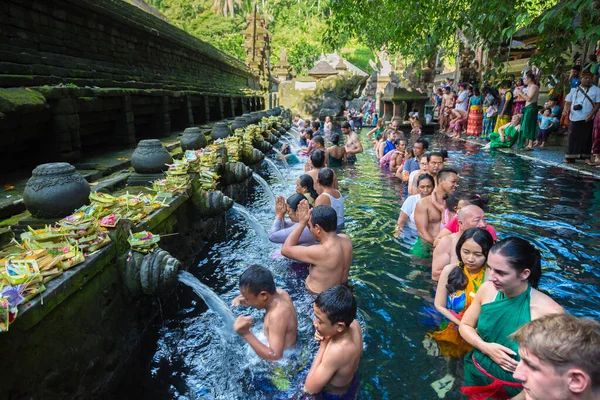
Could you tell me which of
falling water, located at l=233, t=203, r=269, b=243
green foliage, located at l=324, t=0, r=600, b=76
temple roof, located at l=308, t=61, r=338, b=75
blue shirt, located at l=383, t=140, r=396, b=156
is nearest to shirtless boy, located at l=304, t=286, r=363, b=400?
falling water, located at l=233, t=203, r=269, b=243

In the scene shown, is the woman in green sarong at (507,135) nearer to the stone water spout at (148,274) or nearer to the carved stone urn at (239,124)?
the carved stone urn at (239,124)

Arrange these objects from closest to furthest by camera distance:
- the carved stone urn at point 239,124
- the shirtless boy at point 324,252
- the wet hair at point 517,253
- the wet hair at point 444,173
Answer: the wet hair at point 517,253 < the shirtless boy at point 324,252 < the wet hair at point 444,173 < the carved stone urn at point 239,124

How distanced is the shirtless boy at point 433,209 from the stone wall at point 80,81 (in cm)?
521

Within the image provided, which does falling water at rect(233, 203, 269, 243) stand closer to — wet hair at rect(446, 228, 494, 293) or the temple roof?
wet hair at rect(446, 228, 494, 293)

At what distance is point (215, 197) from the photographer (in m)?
5.82

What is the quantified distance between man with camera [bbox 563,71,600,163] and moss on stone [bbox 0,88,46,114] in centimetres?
1157

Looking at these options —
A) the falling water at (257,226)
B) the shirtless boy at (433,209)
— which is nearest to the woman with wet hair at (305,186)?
the falling water at (257,226)

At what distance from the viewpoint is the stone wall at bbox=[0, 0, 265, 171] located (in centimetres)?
536

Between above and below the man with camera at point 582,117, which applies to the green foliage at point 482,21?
above

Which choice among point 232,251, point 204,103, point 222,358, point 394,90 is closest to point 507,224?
point 232,251

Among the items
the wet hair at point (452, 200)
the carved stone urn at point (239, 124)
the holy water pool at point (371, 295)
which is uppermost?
the carved stone urn at point (239, 124)

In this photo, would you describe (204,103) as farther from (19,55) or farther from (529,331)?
(529,331)

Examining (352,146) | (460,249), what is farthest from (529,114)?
(460,249)

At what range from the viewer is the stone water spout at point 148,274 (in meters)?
3.42
